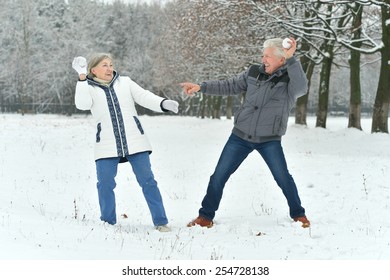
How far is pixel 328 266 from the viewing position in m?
3.95

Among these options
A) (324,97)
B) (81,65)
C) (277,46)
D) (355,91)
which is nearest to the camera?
(81,65)

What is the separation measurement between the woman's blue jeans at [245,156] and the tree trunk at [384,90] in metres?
11.0

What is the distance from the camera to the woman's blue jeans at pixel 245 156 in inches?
214

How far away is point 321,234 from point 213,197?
1.37 m

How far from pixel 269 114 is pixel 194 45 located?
740 inches

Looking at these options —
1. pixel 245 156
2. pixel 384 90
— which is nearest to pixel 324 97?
pixel 384 90

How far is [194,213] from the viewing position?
6.77 metres

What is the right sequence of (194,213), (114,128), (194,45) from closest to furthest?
(114,128) < (194,213) < (194,45)

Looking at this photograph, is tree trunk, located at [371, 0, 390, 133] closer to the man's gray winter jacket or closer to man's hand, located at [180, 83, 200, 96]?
the man's gray winter jacket

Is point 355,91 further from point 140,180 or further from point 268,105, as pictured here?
point 140,180

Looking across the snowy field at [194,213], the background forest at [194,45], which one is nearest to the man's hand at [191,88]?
the snowy field at [194,213]

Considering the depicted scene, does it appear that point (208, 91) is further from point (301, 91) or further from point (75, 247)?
point (75, 247)

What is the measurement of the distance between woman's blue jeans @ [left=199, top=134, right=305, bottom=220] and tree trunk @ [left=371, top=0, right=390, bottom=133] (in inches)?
434

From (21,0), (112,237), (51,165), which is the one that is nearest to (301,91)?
(112,237)
